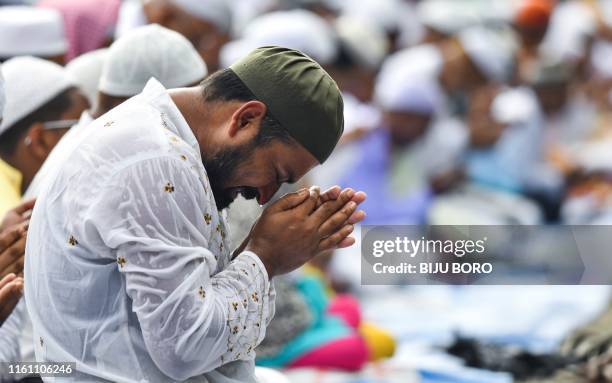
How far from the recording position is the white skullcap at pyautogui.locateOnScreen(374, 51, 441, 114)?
6.56 metres

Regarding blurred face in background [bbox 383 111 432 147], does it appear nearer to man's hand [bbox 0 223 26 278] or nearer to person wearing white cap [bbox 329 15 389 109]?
person wearing white cap [bbox 329 15 389 109]

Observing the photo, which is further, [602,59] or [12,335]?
[602,59]

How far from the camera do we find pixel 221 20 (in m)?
5.41

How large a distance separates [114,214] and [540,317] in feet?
12.5

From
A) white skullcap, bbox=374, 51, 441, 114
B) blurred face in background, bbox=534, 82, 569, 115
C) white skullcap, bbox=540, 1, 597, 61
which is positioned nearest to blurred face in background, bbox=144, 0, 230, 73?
white skullcap, bbox=374, 51, 441, 114

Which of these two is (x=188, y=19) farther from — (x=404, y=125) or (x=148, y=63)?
(x=404, y=125)

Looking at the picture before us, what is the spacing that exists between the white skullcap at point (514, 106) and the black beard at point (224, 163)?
5409 millimetres

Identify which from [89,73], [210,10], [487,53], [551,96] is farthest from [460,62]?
[89,73]

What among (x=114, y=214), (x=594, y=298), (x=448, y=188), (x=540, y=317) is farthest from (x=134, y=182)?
(x=448, y=188)

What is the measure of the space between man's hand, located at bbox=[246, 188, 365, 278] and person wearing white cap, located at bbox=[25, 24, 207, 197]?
1.31 metres

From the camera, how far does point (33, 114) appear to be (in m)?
3.52

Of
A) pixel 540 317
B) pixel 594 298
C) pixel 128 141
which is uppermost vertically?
pixel 594 298

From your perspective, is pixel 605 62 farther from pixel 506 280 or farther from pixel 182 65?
pixel 182 65

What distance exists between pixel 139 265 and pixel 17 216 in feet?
2.60
